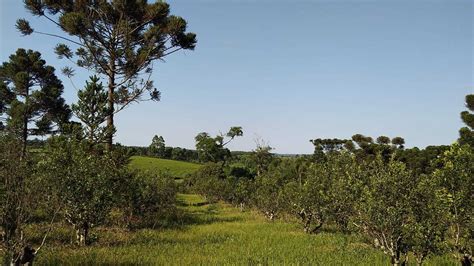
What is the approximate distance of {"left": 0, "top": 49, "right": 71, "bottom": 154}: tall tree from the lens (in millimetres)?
39312

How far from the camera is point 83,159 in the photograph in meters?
16.5

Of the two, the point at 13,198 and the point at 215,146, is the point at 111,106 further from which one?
the point at 215,146

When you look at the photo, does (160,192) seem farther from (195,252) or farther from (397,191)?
(397,191)

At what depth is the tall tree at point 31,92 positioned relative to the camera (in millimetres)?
39312

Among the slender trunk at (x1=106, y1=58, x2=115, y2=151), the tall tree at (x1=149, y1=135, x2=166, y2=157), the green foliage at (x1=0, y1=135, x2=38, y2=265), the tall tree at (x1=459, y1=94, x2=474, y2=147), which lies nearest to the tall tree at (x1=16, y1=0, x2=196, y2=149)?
the slender trunk at (x1=106, y1=58, x2=115, y2=151)

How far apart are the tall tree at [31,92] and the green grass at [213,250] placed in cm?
2371

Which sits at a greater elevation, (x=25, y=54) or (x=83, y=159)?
(x=25, y=54)

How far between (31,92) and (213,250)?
105 ft

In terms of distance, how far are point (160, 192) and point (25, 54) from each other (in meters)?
26.1

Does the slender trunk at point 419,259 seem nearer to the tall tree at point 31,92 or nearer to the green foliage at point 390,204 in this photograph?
the green foliage at point 390,204

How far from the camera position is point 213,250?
18.1m

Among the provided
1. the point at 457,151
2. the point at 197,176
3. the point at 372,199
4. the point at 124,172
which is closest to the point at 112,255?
the point at 124,172

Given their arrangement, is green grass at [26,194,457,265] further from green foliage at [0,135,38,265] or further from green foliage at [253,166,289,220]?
green foliage at [253,166,289,220]

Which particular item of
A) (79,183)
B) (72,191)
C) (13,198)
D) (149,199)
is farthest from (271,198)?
(13,198)
